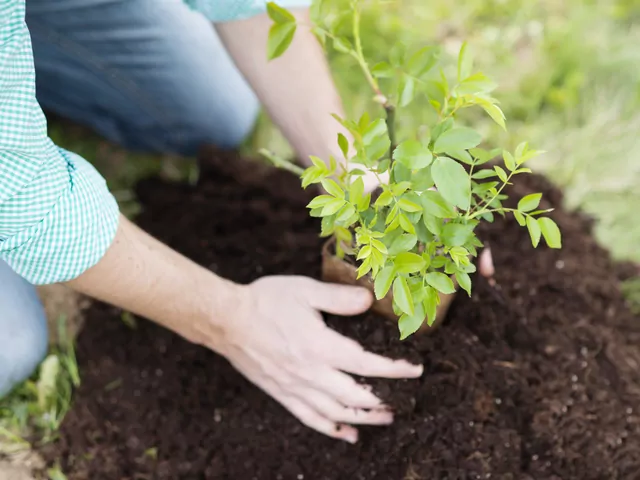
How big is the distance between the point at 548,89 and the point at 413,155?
1.52 metres

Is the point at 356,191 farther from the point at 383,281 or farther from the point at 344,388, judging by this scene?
the point at 344,388

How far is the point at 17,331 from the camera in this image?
1495mm

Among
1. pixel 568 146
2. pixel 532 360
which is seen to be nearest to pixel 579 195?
pixel 568 146

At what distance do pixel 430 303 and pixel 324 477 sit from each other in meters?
0.51

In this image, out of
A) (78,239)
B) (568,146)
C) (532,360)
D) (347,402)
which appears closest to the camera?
(78,239)

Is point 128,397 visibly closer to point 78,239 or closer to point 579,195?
point 78,239

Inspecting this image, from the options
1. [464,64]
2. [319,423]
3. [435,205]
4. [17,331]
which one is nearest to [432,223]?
[435,205]

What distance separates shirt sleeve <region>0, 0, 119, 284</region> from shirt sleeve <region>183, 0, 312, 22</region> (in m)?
0.53

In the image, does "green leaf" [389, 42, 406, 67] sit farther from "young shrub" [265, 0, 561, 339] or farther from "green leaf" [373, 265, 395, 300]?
"green leaf" [373, 265, 395, 300]

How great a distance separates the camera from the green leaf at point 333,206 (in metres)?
0.93

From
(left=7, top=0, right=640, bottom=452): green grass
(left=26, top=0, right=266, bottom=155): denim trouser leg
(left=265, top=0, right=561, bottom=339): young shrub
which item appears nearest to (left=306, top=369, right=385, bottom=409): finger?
(left=265, top=0, right=561, bottom=339): young shrub

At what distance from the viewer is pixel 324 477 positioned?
1.28 metres

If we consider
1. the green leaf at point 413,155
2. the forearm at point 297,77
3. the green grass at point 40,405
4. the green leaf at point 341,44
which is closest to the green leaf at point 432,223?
the green leaf at point 413,155

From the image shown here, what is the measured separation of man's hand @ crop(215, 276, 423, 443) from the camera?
1.19 m
